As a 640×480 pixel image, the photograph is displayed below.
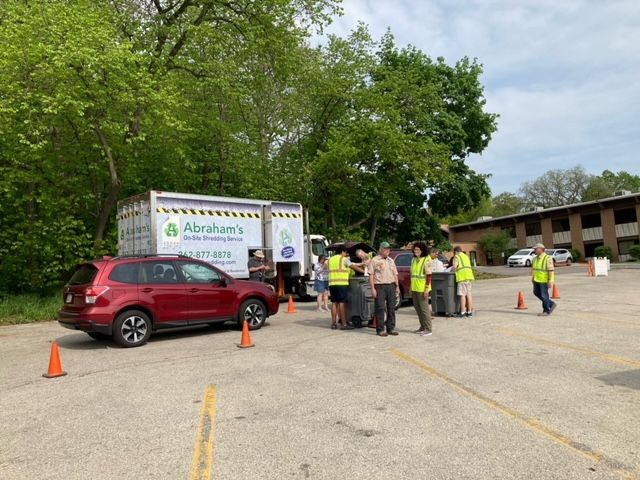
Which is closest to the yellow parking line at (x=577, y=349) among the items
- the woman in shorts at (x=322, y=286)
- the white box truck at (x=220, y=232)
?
the woman in shorts at (x=322, y=286)

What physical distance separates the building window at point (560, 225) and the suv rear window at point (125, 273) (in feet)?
171

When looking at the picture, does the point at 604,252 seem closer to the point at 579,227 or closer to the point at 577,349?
the point at 579,227

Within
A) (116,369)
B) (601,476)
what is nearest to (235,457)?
(601,476)

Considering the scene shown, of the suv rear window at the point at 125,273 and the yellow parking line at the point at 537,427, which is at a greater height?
the suv rear window at the point at 125,273

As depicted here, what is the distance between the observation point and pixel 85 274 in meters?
9.91

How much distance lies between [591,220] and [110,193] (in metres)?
47.3

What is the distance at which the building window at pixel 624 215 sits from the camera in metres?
48.1

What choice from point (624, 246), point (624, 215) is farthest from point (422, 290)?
point (624, 215)

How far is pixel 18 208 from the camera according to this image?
1867 centimetres

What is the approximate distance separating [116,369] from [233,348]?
2125 mm

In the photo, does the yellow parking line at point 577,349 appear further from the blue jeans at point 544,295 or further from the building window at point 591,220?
the building window at point 591,220

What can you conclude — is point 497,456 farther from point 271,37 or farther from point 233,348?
point 271,37

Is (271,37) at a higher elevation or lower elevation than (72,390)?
higher

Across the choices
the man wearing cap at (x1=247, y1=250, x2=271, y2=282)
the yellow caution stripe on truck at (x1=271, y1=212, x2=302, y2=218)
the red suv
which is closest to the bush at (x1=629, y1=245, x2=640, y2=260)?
the yellow caution stripe on truck at (x1=271, y1=212, x2=302, y2=218)
